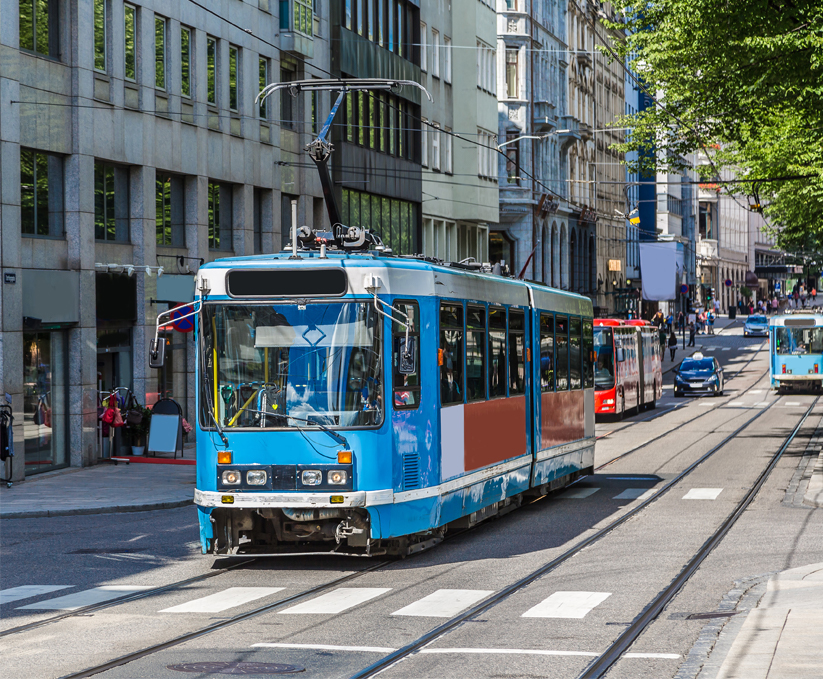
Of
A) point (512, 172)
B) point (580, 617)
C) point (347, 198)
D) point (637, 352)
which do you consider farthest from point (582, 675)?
point (512, 172)

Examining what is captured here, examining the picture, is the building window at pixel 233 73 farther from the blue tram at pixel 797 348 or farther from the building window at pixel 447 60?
the blue tram at pixel 797 348

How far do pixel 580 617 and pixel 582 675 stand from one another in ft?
7.54

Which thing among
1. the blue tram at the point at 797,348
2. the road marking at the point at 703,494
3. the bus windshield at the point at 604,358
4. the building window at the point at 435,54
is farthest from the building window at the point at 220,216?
the blue tram at the point at 797,348

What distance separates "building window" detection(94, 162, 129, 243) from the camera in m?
28.9

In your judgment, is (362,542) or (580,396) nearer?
(362,542)

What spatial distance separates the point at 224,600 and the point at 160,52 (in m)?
21.7

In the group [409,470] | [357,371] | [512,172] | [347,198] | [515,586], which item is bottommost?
[515,586]

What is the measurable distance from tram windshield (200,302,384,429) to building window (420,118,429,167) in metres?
37.4

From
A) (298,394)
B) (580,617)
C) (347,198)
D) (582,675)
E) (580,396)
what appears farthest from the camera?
(347,198)

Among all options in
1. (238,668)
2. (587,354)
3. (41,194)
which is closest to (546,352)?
(587,354)

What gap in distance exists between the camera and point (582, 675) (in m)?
8.98

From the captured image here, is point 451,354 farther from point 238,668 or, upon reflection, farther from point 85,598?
point 238,668

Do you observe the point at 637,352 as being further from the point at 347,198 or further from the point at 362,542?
the point at 362,542

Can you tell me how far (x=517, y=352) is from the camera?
18.3 m
